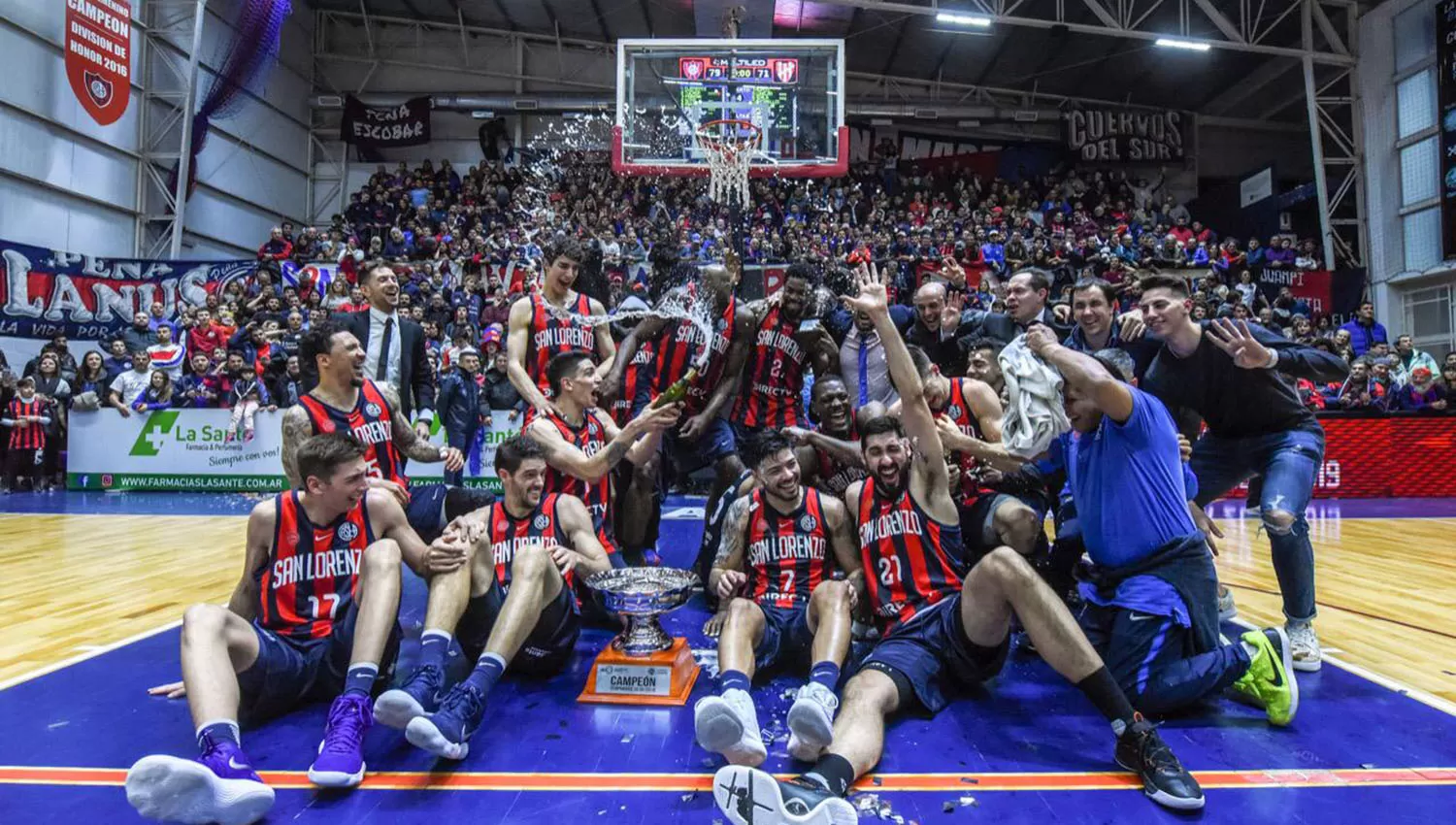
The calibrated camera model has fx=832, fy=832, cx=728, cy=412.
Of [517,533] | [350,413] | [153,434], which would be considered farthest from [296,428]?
[153,434]

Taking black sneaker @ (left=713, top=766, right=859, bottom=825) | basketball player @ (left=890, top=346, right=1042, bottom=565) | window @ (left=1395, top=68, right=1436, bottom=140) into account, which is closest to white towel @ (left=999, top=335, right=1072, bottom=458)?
basketball player @ (left=890, top=346, right=1042, bottom=565)

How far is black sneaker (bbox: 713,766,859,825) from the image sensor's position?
213 cm

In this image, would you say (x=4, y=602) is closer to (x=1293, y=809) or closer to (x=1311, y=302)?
(x=1293, y=809)

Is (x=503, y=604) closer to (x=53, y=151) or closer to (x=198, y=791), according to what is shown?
(x=198, y=791)

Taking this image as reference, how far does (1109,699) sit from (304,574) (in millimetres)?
2879

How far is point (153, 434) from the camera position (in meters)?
11.0

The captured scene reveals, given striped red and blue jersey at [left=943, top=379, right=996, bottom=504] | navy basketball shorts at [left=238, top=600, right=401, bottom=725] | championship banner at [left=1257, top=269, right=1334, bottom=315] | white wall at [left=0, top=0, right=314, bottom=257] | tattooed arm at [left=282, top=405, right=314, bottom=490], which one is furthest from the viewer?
championship banner at [left=1257, top=269, right=1334, bottom=315]

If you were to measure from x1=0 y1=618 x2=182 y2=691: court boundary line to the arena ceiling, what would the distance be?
1500 cm

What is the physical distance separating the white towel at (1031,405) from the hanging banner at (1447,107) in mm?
15470

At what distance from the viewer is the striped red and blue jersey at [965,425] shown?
4.52 m

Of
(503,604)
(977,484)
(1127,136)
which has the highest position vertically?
(1127,136)

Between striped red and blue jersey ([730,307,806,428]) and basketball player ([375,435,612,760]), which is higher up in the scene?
striped red and blue jersey ([730,307,806,428])

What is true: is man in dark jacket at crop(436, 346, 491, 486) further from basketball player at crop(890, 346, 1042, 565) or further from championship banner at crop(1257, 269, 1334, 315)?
championship banner at crop(1257, 269, 1334, 315)

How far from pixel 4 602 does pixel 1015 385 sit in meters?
6.00
